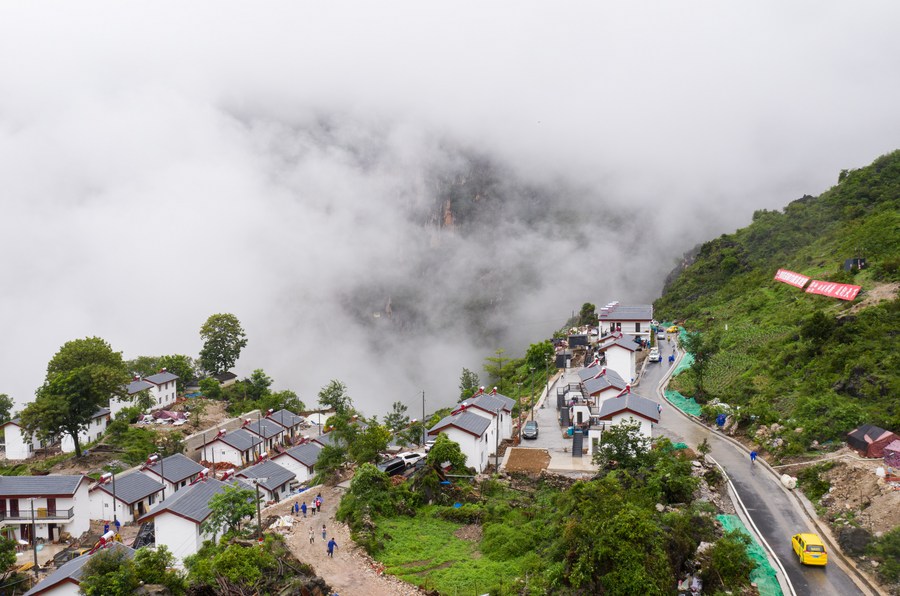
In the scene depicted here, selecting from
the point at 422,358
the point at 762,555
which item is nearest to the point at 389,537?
the point at 762,555

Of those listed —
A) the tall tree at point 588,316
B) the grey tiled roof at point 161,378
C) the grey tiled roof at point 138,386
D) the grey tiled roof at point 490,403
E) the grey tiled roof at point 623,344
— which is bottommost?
the grey tiled roof at point 490,403

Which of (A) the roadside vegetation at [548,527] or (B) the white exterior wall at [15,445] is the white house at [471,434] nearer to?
(A) the roadside vegetation at [548,527]

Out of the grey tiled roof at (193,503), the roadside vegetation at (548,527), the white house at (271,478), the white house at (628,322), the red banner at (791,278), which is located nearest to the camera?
the roadside vegetation at (548,527)

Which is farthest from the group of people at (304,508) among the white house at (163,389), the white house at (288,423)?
the white house at (163,389)

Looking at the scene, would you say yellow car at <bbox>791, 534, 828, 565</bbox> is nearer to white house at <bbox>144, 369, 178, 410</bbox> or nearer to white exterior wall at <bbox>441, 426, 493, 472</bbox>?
white exterior wall at <bbox>441, 426, 493, 472</bbox>

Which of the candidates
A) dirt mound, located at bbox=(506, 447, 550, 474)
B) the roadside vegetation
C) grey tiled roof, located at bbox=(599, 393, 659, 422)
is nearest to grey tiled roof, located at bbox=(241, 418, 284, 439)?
the roadside vegetation

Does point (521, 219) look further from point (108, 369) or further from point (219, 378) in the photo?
point (108, 369)

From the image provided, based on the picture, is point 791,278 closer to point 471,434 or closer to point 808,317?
point 808,317
